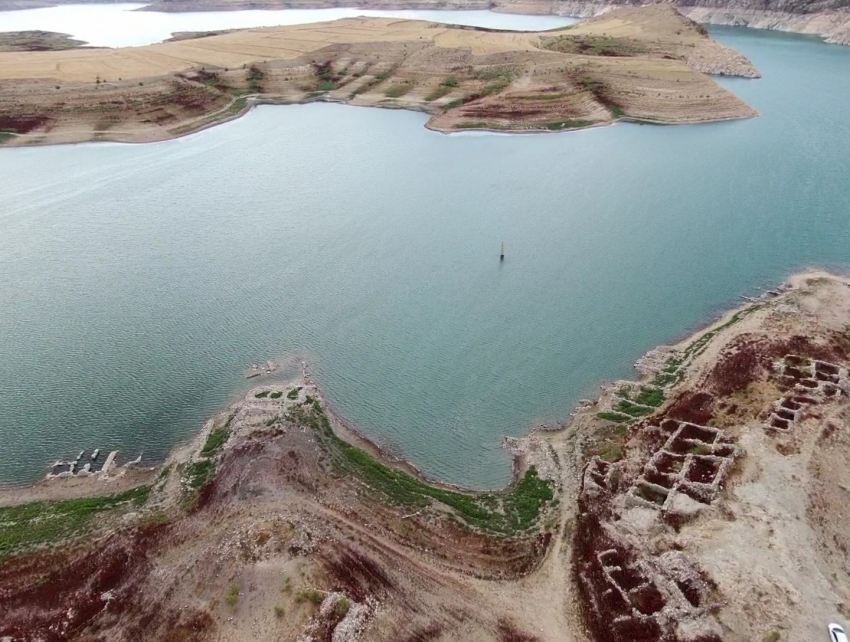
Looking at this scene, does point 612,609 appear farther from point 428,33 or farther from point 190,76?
point 428,33

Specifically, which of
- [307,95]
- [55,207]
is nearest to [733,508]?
[55,207]

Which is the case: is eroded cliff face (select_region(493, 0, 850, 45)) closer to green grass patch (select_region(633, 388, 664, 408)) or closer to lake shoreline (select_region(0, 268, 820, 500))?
lake shoreline (select_region(0, 268, 820, 500))

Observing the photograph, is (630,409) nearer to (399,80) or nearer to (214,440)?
(214,440)

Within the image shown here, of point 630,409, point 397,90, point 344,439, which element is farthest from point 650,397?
point 397,90

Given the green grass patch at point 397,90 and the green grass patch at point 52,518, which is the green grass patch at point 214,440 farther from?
the green grass patch at point 397,90

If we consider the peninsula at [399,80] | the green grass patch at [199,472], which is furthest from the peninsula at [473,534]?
the peninsula at [399,80]

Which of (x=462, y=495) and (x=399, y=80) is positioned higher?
Result: (x=399, y=80)

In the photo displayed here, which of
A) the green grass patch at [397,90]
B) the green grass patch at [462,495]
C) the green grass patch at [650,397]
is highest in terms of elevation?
the green grass patch at [397,90]
